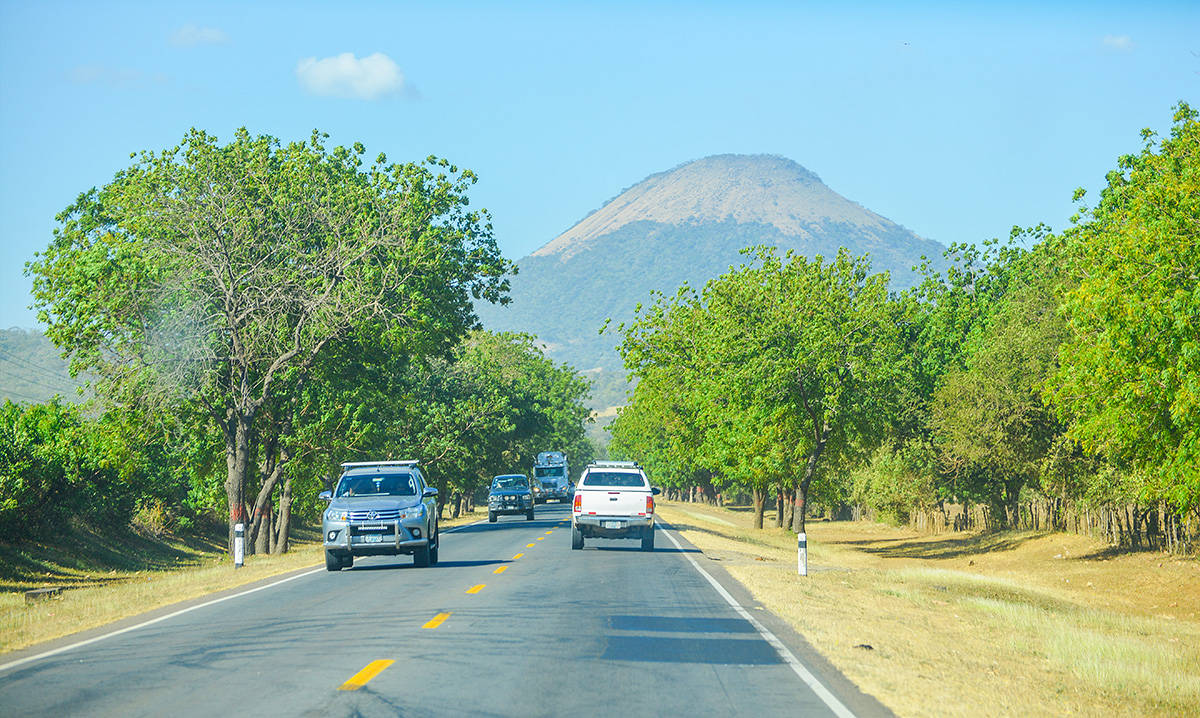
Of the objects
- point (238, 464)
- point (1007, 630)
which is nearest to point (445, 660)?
point (1007, 630)

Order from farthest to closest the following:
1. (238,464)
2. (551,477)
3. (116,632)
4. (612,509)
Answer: (551,477) → (238,464) → (612,509) → (116,632)

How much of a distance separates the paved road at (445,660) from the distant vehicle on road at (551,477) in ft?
218

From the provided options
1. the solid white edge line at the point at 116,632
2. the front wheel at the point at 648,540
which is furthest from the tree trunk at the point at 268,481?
the solid white edge line at the point at 116,632

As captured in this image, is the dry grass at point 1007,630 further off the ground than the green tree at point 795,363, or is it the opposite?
the green tree at point 795,363

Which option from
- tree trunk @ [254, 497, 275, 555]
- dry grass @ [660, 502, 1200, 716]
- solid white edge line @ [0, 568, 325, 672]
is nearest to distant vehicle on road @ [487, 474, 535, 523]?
tree trunk @ [254, 497, 275, 555]

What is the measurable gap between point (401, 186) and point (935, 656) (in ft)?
93.8

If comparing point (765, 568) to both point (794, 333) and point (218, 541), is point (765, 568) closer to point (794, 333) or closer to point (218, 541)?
point (794, 333)

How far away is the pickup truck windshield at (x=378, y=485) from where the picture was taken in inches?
949

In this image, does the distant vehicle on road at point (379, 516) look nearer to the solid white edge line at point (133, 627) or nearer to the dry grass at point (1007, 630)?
the solid white edge line at point (133, 627)

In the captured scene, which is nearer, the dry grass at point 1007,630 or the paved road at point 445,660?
the paved road at point 445,660

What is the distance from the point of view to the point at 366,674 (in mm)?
10594

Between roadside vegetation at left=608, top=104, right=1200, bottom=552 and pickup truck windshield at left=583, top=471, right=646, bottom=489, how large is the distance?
33.8 ft

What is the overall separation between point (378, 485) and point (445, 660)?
13.3m

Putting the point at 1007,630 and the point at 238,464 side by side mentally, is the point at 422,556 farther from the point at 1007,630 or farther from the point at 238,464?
the point at 238,464
